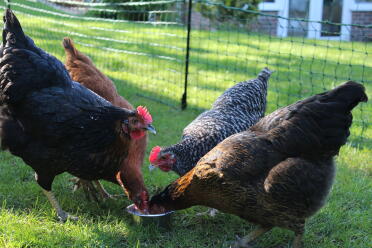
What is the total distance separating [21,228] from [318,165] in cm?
226

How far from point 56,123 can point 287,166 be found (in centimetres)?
181

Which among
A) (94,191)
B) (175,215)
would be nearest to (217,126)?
(175,215)

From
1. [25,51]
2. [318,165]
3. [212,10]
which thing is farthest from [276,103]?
[212,10]

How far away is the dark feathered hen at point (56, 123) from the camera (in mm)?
3352

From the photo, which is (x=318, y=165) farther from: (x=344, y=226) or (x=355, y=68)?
(x=355, y=68)

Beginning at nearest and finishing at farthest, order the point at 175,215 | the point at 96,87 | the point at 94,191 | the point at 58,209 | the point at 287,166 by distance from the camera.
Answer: the point at 287,166
the point at 58,209
the point at 175,215
the point at 94,191
the point at 96,87

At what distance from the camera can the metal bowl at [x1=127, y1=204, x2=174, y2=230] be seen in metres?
3.31

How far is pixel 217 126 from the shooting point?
13.0 ft

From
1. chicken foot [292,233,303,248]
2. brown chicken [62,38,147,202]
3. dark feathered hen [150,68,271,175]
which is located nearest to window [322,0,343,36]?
dark feathered hen [150,68,271,175]

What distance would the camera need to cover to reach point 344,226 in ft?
11.8

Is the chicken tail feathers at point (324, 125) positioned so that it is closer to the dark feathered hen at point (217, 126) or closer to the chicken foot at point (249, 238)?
the chicken foot at point (249, 238)

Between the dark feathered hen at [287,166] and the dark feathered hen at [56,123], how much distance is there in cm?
73

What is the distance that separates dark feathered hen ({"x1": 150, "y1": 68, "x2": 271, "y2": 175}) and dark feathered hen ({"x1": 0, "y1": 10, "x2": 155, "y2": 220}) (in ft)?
1.54

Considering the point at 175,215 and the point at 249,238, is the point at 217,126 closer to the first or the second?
Answer: the point at 175,215
